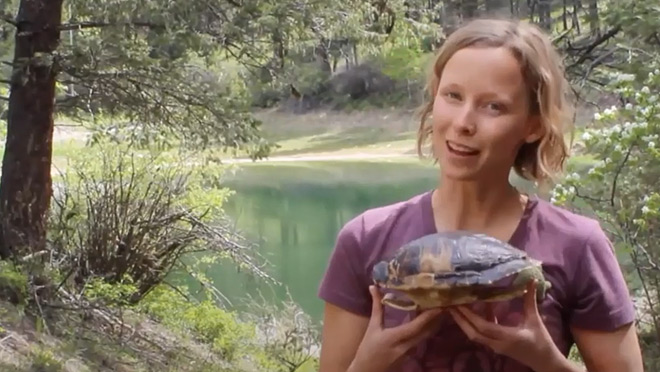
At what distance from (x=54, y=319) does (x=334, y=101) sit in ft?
82.4

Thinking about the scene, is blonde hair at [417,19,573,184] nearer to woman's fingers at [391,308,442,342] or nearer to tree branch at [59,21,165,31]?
woman's fingers at [391,308,442,342]

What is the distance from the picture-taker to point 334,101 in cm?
3067

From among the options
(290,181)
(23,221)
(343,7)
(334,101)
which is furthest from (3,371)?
(334,101)

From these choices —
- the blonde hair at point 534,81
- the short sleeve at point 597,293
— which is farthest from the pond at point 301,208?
the short sleeve at point 597,293

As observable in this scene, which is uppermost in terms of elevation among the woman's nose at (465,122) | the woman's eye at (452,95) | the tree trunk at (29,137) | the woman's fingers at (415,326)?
the woman's eye at (452,95)

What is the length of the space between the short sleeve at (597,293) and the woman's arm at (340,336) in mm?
316

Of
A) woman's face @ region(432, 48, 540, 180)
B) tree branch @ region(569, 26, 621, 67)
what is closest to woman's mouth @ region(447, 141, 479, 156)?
woman's face @ region(432, 48, 540, 180)

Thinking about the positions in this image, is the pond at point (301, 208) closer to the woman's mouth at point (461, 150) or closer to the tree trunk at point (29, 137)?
the tree trunk at point (29, 137)

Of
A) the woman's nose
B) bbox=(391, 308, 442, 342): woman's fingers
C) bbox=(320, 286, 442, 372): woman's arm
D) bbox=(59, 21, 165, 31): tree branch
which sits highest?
the woman's nose

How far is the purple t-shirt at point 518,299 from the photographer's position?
4.61 feet

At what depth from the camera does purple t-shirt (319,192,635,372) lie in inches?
55.3

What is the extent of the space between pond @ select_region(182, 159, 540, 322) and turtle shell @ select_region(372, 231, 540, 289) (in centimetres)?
692

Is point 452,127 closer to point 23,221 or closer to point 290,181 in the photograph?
point 23,221

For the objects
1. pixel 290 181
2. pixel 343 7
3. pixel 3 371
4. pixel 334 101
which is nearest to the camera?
pixel 3 371
